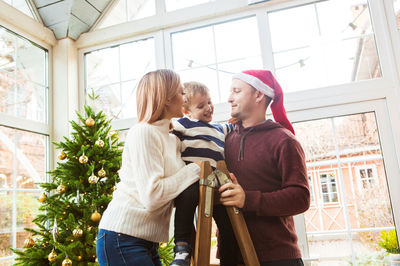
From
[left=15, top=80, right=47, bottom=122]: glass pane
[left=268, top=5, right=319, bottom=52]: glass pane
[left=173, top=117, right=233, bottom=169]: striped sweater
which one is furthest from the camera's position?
[left=15, top=80, right=47, bottom=122]: glass pane

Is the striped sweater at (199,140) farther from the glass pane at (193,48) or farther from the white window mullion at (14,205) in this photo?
the white window mullion at (14,205)

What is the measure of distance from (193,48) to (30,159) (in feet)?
6.06

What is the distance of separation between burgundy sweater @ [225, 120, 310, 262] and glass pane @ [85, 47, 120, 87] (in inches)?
93.5

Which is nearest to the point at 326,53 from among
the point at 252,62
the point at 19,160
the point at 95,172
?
the point at 252,62

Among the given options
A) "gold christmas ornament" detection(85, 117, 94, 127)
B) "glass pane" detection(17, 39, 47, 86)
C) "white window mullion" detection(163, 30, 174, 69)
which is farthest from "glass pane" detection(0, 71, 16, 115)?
"white window mullion" detection(163, 30, 174, 69)

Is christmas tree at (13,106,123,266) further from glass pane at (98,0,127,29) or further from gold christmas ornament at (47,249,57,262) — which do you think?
glass pane at (98,0,127,29)

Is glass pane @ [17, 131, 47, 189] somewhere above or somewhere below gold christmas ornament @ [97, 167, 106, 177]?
above

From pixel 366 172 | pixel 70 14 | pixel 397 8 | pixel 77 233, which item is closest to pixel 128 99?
pixel 70 14

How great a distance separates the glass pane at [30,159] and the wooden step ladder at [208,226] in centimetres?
238

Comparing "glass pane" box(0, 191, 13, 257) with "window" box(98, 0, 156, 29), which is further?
"window" box(98, 0, 156, 29)

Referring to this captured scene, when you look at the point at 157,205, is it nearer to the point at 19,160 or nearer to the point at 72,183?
the point at 72,183

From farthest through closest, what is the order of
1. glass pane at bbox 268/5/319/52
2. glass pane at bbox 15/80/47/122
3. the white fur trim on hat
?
1. glass pane at bbox 15/80/47/122
2. glass pane at bbox 268/5/319/52
3. the white fur trim on hat

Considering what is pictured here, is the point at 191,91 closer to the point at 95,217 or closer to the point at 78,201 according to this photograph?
the point at 95,217

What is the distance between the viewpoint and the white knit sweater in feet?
4.22
